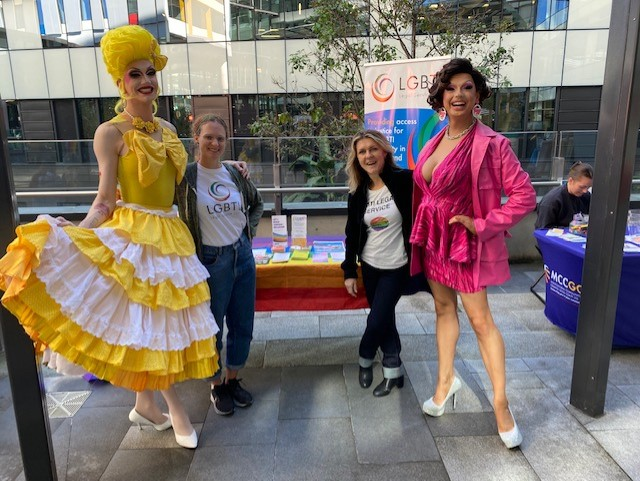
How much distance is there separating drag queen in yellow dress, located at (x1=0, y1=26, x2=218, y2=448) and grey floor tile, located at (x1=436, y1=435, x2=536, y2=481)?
1.25m

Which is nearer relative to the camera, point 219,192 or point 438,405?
point 219,192

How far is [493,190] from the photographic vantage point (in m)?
2.17

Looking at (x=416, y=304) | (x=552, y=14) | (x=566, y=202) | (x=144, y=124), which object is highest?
(x=552, y=14)

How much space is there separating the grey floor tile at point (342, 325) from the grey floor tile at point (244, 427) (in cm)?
111

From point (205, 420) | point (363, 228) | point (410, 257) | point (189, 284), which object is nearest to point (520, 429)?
point (410, 257)

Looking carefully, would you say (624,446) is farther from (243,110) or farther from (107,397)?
(243,110)

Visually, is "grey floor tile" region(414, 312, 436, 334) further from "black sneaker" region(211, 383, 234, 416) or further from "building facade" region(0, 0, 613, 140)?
"building facade" region(0, 0, 613, 140)

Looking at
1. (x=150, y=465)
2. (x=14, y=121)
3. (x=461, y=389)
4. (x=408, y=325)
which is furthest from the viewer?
(x=14, y=121)

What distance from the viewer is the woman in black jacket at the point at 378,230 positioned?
103 inches

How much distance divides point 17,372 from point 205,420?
1.07 meters

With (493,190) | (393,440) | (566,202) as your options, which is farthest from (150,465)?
(566,202)

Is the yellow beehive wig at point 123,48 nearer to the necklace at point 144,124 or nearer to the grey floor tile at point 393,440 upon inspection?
the necklace at point 144,124

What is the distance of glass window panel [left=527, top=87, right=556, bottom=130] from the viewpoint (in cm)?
1270

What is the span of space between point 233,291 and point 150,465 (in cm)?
96
